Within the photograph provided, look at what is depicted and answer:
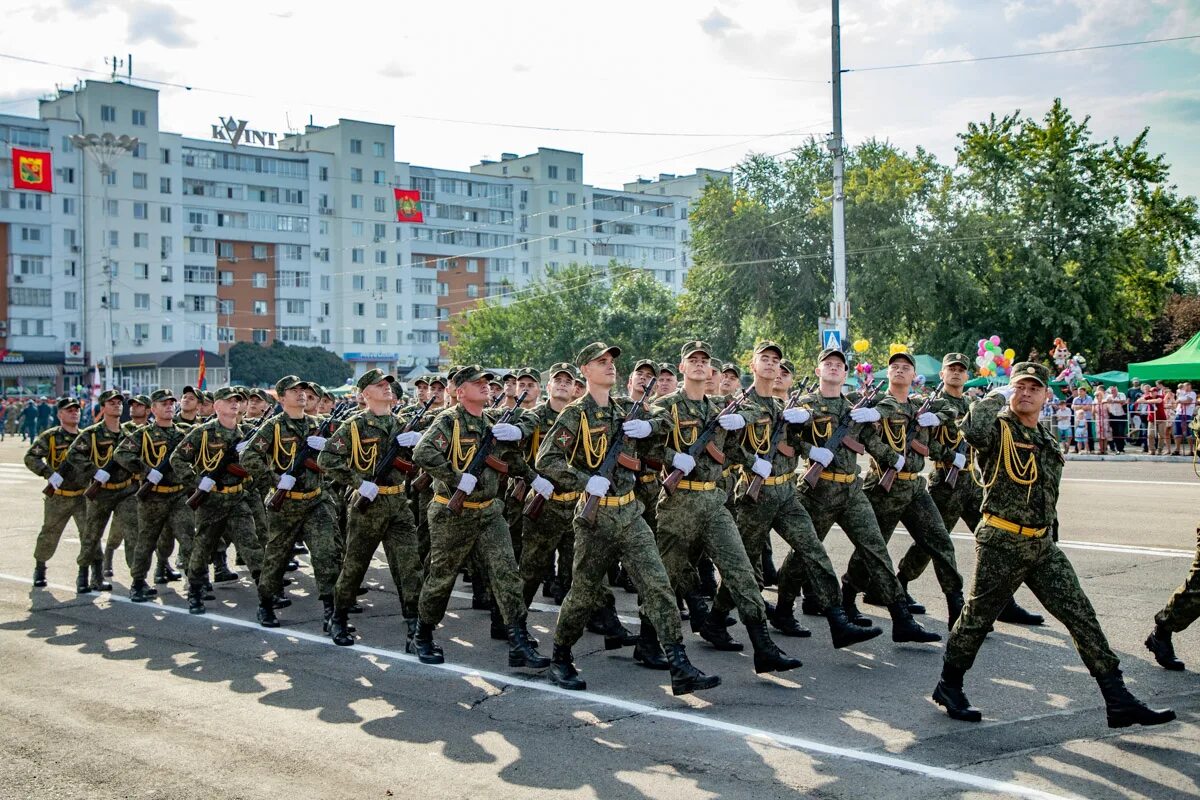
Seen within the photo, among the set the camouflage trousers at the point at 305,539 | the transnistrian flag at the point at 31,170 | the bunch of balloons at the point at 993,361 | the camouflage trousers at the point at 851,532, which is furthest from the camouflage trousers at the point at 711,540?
the transnistrian flag at the point at 31,170

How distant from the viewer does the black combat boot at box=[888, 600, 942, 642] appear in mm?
8328

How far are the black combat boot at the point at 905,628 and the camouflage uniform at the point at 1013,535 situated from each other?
175cm

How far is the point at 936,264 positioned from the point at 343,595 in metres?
31.5

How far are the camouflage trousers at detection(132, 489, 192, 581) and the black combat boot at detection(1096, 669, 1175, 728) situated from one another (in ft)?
28.5

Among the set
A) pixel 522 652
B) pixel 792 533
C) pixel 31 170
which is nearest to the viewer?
pixel 522 652

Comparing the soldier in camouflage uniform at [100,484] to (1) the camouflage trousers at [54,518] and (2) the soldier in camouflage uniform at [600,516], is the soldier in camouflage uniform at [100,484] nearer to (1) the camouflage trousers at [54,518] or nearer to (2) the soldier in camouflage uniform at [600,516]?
(1) the camouflage trousers at [54,518]

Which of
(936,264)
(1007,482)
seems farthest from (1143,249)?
(1007,482)

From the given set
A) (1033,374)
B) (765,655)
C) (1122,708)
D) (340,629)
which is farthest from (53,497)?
(1122,708)

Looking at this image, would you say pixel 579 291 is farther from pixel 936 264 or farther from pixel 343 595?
pixel 343 595

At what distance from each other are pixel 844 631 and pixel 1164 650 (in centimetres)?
201

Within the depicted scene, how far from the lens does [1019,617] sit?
9109mm

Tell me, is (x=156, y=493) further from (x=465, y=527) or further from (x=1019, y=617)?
(x=1019, y=617)

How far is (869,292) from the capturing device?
38062 mm

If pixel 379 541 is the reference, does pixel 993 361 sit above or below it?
above
